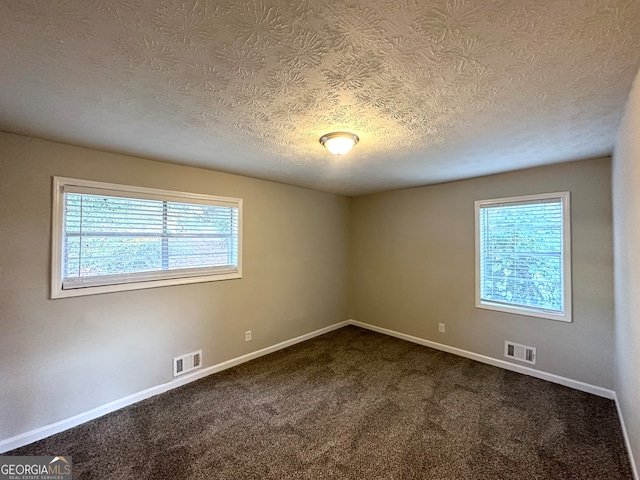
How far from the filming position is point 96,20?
100cm

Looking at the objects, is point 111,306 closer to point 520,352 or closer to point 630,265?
point 630,265

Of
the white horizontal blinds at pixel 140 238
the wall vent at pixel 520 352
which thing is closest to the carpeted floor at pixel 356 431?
the wall vent at pixel 520 352

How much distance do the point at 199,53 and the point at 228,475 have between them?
7.86 feet

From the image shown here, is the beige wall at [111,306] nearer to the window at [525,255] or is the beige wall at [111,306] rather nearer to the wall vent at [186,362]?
the wall vent at [186,362]

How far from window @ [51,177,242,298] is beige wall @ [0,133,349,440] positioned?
3.2 inches

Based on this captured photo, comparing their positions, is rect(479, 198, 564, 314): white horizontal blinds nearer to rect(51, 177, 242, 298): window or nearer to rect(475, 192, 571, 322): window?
rect(475, 192, 571, 322): window

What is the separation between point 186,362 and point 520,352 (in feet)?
12.1

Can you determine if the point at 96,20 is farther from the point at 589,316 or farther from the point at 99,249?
the point at 589,316

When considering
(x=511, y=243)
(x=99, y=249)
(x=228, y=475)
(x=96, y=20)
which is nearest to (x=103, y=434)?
(x=228, y=475)

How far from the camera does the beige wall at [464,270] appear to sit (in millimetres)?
2648

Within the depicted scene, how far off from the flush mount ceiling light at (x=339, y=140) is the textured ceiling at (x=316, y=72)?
0.06 meters

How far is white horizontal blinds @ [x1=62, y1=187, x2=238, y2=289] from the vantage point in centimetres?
231

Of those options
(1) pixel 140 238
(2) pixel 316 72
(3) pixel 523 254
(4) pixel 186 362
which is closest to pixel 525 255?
(3) pixel 523 254

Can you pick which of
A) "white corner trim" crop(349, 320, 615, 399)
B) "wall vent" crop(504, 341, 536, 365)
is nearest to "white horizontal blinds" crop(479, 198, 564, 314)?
"wall vent" crop(504, 341, 536, 365)
